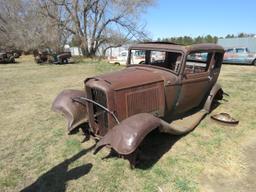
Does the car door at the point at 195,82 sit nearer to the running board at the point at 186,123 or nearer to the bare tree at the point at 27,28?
the running board at the point at 186,123

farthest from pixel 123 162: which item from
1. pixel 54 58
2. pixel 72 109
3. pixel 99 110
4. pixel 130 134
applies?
pixel 54 58

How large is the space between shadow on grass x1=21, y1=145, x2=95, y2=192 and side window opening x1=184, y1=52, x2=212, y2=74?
3.29 meters

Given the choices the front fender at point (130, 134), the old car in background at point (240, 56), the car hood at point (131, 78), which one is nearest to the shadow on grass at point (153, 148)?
the front fender at point (130, 134)

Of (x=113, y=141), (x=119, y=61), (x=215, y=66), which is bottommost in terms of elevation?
(x=119, y=61)

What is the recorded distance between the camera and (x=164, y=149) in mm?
4344

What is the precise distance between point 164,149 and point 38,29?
→ 2808cm

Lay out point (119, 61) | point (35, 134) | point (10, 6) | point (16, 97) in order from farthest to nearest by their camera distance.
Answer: point (10, 6) → point (119, 61) → point (16, 97) → point (35, 134)

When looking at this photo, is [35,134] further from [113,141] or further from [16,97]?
[16,97]

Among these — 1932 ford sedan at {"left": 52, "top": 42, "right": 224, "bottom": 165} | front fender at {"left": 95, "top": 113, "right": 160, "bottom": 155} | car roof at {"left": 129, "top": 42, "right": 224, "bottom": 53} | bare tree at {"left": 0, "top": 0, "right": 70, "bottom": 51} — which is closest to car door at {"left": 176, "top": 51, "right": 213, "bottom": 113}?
1932 ford sedan at {"left": 52, "top": 42, "right": 224, "bottom": 165}

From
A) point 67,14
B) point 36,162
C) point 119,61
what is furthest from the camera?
point 67,14

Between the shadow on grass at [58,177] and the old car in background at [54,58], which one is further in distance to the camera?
the old car in background at [54,58]

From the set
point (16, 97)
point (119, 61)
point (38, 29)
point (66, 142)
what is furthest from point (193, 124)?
point (38, 29)

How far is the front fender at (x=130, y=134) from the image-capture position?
127 inches

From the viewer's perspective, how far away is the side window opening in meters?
5.60
